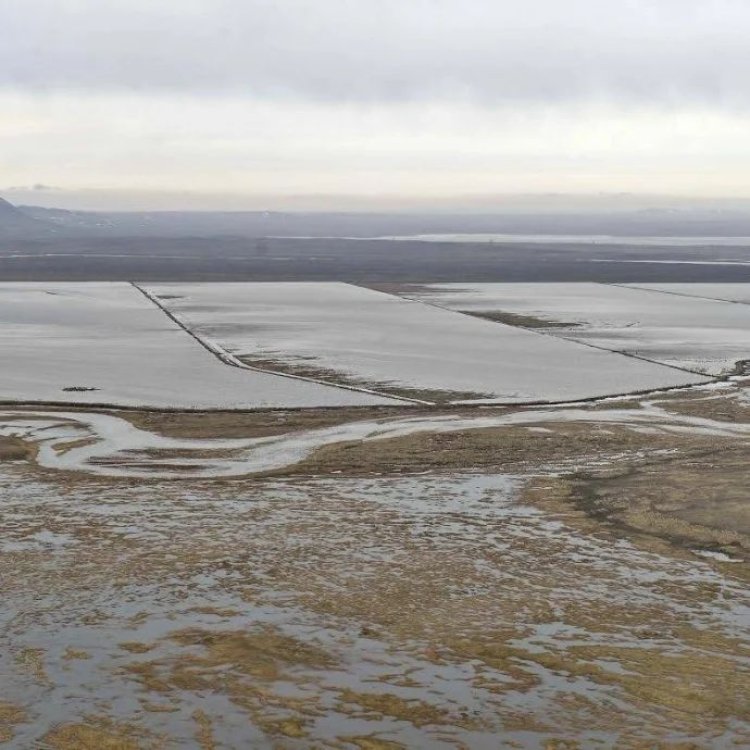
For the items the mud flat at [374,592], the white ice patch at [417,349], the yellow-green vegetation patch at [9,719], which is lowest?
the yellow-green vegetation patch at [9,719]

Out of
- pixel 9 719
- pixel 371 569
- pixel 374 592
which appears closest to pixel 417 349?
pixel 371 569

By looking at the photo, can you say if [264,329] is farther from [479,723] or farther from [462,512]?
[479,723]

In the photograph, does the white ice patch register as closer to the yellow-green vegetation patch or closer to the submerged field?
the submerged field

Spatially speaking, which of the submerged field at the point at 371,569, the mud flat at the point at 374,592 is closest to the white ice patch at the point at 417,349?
the submerged field at the point at 371,569

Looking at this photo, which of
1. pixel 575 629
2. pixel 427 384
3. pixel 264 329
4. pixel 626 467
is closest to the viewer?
pixel 575 629

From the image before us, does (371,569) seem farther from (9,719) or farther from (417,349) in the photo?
(417,349)

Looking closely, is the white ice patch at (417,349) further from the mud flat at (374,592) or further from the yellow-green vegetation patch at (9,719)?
the yellow-green vegetation patch at (9,719)

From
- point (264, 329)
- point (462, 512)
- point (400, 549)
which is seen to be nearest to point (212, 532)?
point (400, 549)
